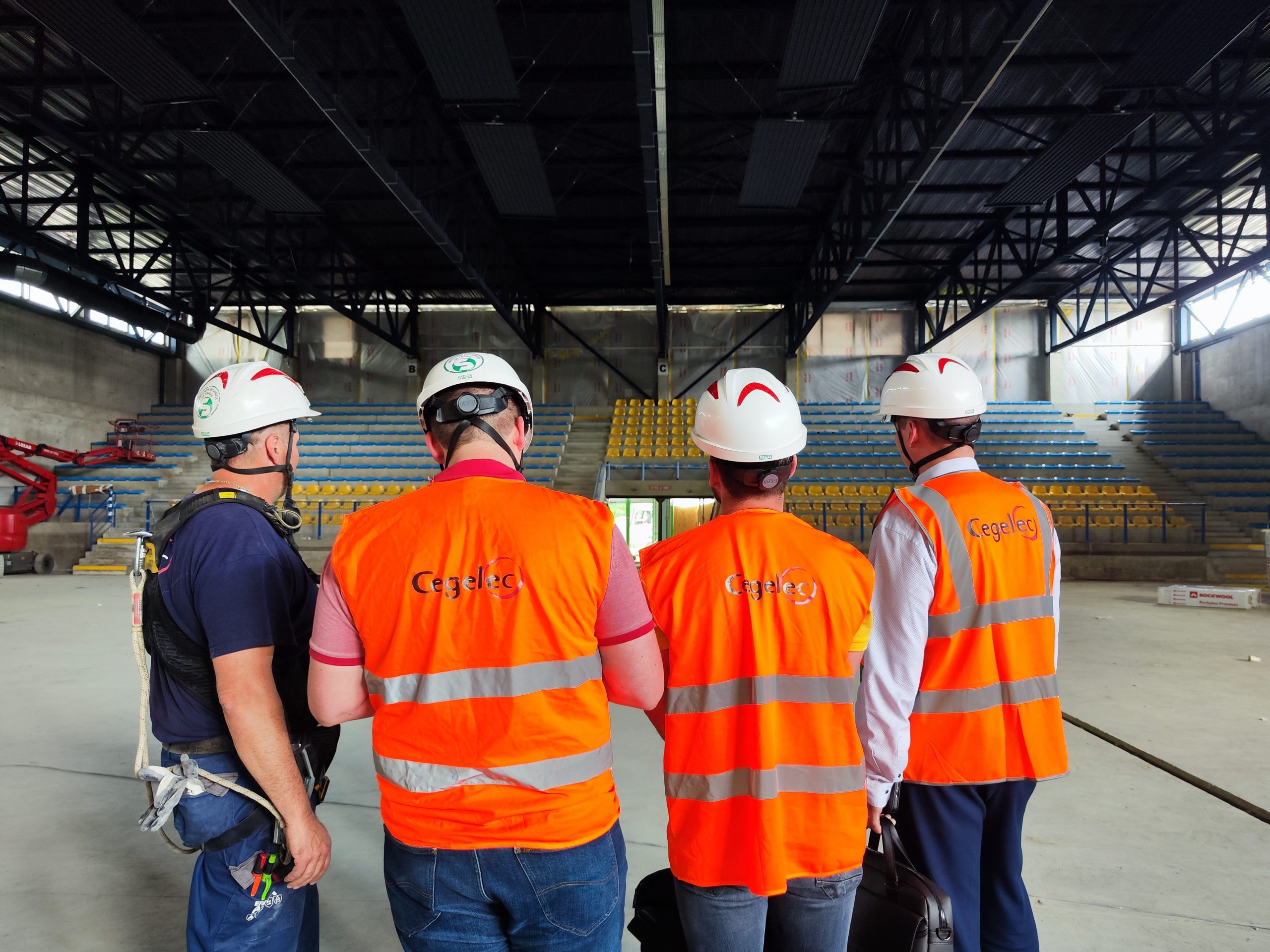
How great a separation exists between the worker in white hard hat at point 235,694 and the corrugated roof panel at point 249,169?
11512 mm

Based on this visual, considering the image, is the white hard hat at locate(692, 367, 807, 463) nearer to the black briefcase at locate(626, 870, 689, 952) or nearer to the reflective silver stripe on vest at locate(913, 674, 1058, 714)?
the reflective silver stripe on vest at locate(913, 674, 1058, 714)

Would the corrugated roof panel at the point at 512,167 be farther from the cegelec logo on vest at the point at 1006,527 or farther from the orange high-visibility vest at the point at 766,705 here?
the orange high-visibility vest at the point at 766,705

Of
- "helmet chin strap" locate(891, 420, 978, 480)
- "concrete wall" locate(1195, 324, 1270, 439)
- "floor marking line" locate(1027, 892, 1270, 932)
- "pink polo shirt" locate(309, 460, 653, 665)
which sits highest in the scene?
"concrete wall" locate(1195, 324, 1270, 439)

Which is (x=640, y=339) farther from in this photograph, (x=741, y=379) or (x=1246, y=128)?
(x=741, y=379)

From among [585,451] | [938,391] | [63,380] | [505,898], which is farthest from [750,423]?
[63,380]

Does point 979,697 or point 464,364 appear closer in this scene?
point 464,364

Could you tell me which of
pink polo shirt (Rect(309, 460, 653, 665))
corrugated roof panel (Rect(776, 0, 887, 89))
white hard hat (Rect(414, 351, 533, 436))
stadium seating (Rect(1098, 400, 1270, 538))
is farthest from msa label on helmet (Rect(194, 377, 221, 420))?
stadium seating (Rect(1098, 400, 1270, 538))

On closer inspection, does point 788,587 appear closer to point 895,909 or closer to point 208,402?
point 895,909

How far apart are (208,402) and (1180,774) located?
5.35 m

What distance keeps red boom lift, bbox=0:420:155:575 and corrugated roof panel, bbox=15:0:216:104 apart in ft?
33.2

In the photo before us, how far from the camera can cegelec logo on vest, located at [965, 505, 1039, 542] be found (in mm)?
2002

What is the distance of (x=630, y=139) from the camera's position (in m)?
12.7

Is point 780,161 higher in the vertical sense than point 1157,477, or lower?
higher

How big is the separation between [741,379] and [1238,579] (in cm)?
1709
